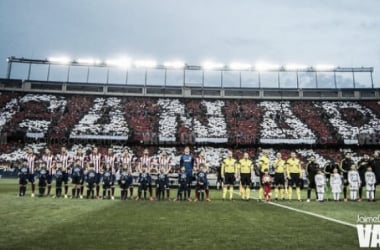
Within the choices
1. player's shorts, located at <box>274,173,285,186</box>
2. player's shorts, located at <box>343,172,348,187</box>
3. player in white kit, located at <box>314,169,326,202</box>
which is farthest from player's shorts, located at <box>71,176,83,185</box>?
player's shorts, located at <box>343,172,348,187</box>

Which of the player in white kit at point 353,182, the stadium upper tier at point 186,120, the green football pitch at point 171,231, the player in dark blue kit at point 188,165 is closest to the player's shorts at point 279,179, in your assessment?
the player in white kit at point 353,182

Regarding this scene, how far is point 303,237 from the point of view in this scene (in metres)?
6.89

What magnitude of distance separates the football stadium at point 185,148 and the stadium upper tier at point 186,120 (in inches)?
5.8

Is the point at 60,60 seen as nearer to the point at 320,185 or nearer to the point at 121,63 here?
Result: the point at 121,63

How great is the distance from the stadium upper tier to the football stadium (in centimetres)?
15

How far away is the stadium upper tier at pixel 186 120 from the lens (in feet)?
149

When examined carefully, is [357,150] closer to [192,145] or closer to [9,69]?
[192,145]

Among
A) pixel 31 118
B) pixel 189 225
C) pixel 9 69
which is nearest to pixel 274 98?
pixel 31 118

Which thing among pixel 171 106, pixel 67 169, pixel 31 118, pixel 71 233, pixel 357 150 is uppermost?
pixel 171 106

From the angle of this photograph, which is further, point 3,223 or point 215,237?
point 3,223

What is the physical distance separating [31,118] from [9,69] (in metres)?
13.5

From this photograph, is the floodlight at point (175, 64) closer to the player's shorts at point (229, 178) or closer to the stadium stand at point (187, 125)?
the stadium stand at point (187, 125)

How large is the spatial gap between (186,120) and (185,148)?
32.8m

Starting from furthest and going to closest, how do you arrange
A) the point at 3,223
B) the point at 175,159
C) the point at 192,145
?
the point at 192,145, the point at 175,159, the point at 3,223
